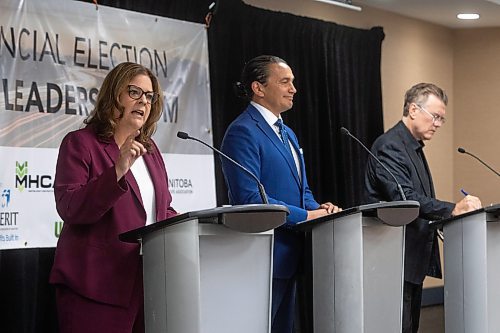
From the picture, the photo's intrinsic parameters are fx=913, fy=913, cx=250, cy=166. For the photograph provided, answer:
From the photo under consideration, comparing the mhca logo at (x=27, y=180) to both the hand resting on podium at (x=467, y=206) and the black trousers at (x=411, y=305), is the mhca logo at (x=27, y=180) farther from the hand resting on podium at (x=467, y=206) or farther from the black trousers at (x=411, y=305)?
the hand resting on podium at (x=467, y=206)

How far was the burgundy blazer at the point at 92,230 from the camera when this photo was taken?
2701 mm

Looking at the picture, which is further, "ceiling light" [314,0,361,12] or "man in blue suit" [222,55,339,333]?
"ceiling light" [314,0,361,12]

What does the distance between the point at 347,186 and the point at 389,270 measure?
2.88 metres

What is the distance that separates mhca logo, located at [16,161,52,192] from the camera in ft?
13.7

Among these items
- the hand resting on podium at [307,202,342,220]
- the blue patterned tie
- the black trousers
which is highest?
the blue patterned tie

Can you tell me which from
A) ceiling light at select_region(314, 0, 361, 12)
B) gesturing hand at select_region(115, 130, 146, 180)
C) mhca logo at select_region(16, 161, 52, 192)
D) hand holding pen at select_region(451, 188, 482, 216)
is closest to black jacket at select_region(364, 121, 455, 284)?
hand holding pen at select_region(451, 188, 482, 216)

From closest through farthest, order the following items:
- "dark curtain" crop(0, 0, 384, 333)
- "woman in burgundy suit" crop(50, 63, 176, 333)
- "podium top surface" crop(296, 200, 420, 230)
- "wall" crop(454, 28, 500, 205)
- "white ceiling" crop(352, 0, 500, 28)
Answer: "woman in burgundy suit" crop(50, 63, 176, 333), "podium top surface" crop(296, 200, 420, 230), "dark curtain" crop(0, 0, 384, 333), "white ceiling" crop(352, 0, 500, 28), "wall" crop(454, 28, 500, 205)

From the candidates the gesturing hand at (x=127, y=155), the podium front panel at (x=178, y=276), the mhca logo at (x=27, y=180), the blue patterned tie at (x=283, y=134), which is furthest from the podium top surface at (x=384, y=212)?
the mhca logo at (x=27, y=180)

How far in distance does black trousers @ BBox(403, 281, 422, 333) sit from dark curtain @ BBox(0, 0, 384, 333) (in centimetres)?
92

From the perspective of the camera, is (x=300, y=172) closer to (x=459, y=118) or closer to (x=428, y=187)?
(x=428, y=187)

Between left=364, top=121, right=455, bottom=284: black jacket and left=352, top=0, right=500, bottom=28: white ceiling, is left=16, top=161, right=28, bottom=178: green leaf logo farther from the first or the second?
left=352, top=0, right=500, bottom=28: white ceiling

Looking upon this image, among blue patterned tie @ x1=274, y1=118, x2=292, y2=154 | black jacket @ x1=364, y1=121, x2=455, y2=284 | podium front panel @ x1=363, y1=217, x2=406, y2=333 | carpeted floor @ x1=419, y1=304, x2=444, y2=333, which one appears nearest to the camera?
podium front panel @ x1=363, y1=217, x2=406, y2=333

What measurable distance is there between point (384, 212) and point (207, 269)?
2.86ft

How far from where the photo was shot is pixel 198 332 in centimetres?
257
